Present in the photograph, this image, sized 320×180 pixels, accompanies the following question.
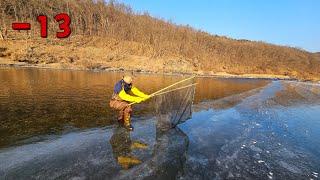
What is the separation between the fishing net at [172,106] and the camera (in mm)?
11639

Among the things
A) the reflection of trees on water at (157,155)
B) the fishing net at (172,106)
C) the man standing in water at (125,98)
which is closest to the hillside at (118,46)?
the man standing in water at (125,98)

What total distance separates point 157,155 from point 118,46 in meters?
65.2

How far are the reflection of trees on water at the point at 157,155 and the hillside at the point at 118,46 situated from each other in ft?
150

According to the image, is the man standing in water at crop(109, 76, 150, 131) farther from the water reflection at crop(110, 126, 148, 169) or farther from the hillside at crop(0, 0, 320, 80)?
the hillside at crop(0, 0, 320, 80)

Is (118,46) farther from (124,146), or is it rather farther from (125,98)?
(124,146)

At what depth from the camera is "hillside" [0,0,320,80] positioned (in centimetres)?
5809

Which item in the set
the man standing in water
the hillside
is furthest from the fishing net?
the hillside

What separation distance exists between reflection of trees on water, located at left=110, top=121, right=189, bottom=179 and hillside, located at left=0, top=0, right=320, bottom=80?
4566 centimetres

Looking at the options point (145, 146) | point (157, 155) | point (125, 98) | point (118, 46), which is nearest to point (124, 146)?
point (145, 146)

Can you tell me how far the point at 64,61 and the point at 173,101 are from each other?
48008mm

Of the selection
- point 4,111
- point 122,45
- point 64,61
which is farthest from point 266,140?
point 122,45

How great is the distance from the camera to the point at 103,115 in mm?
14039

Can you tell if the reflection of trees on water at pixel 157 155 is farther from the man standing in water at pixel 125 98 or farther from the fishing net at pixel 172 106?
the man standing in water at pixel 125 98

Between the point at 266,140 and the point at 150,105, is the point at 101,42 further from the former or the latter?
the point at 266,140
